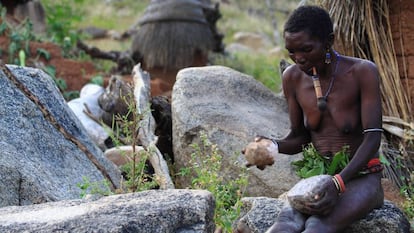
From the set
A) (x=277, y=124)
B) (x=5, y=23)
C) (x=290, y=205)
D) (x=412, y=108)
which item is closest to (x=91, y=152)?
(x=277, y=124)

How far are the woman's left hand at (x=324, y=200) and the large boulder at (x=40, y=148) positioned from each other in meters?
1.70

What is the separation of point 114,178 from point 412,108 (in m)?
2.60

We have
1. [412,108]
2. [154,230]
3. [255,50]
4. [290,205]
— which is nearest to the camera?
[154,230]

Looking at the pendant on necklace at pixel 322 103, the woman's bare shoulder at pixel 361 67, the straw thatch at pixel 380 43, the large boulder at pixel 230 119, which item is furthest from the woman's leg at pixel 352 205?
the straw thatch at pixel 380 43

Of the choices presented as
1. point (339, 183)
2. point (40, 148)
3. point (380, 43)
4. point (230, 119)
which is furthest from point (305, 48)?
point (380, 43)

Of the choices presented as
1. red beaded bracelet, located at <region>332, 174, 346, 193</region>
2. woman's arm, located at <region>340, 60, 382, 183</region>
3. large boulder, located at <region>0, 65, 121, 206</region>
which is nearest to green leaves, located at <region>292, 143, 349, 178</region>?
woman's arm, located at <region>340, 60, 382, 183</region>

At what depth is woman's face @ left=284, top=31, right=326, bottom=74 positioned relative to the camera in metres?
3.57

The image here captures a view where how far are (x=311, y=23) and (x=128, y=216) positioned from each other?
1337mm

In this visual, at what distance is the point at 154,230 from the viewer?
10.0 ft

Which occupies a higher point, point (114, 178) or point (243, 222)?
point (243, 222)

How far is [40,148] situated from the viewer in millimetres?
4723

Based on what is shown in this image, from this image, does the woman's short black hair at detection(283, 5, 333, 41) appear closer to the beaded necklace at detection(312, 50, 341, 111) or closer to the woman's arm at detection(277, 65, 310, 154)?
the beaded necklace at detection(312, 50, 341, 111)

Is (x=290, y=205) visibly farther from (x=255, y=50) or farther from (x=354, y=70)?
(x=255, y=50)

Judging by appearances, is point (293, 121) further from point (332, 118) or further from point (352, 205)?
point (352, 205)
